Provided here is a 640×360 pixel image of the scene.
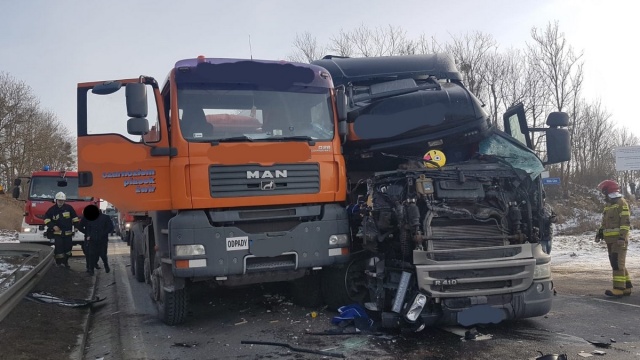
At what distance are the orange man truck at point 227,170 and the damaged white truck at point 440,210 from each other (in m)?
0.46

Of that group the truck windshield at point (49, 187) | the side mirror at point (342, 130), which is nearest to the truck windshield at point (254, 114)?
the side mirror at point (342, 130)

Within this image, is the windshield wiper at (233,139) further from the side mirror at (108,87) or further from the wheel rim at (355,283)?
the wheel rim at (355,283)

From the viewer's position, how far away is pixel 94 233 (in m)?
Result: 11.4

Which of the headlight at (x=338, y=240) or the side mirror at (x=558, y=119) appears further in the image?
the side mirror at (x=558, y=119)

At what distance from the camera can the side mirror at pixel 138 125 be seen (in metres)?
5.82

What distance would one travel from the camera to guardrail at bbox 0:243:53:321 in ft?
20.4

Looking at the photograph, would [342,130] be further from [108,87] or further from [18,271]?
[18,271]

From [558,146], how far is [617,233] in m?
2.06

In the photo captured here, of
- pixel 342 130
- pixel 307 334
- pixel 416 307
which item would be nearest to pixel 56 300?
pixel 307 334

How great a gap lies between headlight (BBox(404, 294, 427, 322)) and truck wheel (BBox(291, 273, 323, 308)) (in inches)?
83.2

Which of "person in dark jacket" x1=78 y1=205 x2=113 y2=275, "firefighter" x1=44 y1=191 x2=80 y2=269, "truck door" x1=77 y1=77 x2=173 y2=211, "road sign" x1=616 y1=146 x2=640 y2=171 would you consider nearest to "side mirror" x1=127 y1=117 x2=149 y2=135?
"truck door" x1=77 y1=77 x2=173 y2=211

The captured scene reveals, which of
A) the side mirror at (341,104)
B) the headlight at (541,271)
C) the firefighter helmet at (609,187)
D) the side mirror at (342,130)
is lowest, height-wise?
the headlight at (541,271)

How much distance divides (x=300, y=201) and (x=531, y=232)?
99.3 inches

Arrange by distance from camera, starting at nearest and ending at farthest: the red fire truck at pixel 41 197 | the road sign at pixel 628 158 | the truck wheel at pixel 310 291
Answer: the truck wheel at pixel 310 291 → the road sign at pixel 628 158 → the red fire truck at pixel 41 197
